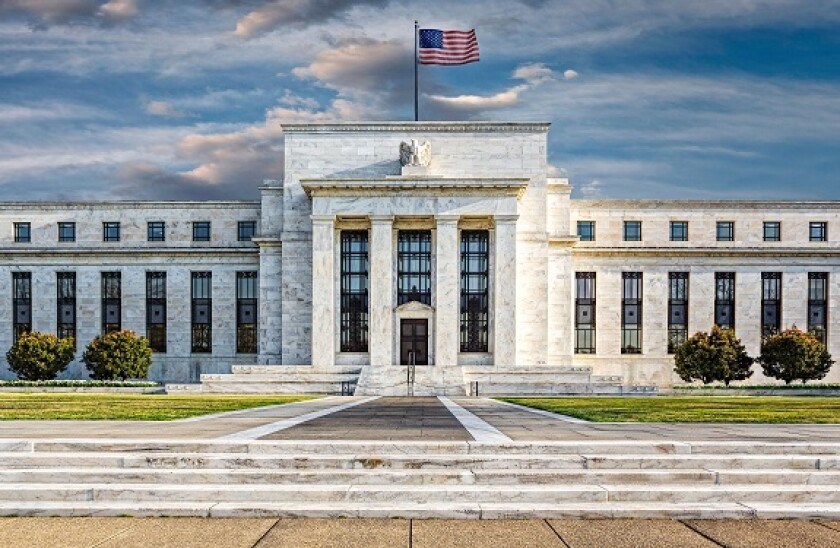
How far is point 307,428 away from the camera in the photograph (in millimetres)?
17547

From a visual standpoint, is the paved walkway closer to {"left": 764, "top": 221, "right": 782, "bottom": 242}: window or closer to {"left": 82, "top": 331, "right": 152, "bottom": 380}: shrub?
{"left": 82, "top": 331, "right": 152, "bottom": 380}: shrub

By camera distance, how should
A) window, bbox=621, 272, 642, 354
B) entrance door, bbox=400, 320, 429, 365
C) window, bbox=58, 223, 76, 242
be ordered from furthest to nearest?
window, bbox=58, 223, 76, 242 → window, bbox=621, 272, 642, 354 → entrance door, bbox=400, 320, 429, 365

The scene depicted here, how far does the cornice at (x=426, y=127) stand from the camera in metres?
56.2

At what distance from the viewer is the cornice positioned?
56.2 metres

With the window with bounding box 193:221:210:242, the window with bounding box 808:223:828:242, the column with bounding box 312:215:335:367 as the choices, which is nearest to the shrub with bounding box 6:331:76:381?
the window with bounding box 193:221:210:242

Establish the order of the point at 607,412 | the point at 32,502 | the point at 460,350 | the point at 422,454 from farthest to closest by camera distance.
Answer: the point at 460,350 → the point at 607,412 → the point at 422,454 → the point at 32,502

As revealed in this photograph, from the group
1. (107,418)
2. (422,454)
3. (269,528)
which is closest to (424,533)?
(269,528)

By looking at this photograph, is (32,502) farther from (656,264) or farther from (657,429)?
(656,264)

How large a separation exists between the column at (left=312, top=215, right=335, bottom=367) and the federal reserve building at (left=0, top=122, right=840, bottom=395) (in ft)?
0.38

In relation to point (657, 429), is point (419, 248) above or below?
above

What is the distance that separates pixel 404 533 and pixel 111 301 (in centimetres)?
5711

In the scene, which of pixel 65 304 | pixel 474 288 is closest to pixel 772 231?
pixel 474 288

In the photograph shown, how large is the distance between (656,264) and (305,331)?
28.4 meters

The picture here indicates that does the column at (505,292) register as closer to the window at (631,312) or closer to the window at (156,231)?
the window at (631,312)
